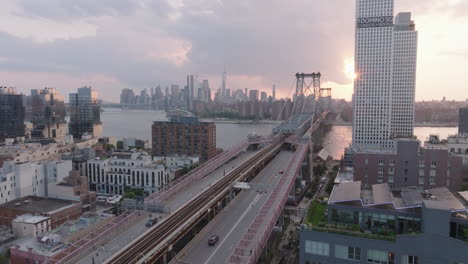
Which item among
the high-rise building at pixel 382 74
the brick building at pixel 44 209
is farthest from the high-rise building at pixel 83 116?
the high-rise building at pixel 382 74

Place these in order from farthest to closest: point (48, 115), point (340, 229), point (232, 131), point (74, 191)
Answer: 1. point (232, 131)
2. point (48, 115)
3. point (74, 191)
4. point (340, 229)

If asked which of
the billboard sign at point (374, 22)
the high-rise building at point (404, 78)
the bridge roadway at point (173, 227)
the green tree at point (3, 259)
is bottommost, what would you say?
the green tree at point (3, 259)

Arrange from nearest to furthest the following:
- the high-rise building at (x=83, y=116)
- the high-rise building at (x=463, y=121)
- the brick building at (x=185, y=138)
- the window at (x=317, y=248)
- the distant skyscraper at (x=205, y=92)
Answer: the window at (x=317, y=248) → the brick building at (x=185, y=138) → the high-rise building at (x=463, y=121) → the high-rise building at (x=83, y=116) → the distant skyscraper at (x=205, y=92)

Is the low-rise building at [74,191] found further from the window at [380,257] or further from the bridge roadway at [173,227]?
the window at [380,257]

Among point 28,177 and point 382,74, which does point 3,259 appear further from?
point 382,74

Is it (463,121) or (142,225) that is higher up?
(463,121)

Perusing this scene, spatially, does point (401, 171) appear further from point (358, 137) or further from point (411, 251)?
point (358, 137)

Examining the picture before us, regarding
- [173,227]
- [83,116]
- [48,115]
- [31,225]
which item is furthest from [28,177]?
[48,115]
